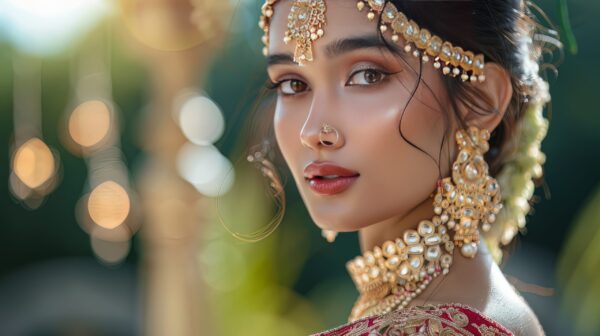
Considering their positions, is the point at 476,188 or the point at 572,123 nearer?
the point at 476,188

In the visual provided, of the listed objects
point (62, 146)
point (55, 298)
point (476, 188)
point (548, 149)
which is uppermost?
point (62, 146)

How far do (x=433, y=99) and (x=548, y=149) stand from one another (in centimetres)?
517

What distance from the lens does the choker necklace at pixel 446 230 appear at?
6.35 feet

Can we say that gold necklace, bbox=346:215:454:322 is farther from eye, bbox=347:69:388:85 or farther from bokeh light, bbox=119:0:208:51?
bokeh light, bbox=119:0:208:51

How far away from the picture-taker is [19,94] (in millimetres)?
6570

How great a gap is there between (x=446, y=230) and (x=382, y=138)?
0.27 metres

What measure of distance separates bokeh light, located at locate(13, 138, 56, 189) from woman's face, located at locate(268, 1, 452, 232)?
9.23ft

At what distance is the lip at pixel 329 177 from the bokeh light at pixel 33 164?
2.82 meters

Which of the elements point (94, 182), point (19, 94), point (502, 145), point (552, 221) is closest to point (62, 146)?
point (19, 94)

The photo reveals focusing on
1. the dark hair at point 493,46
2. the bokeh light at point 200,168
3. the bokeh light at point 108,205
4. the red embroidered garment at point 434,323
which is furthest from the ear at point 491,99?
the bokeh light at point 108,205

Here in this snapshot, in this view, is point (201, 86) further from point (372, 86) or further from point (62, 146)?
point (62, 146)

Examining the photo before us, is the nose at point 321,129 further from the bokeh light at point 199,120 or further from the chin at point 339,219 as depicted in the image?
the bokeh light at point 199,120

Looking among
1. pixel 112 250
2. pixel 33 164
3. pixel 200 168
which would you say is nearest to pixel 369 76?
pixel 200 168

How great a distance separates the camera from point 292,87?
2053 millimetres
